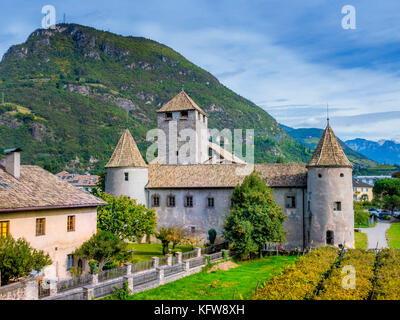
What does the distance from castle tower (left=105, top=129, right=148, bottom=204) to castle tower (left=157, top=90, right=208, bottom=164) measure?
14.1 m

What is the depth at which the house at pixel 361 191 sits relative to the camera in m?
115

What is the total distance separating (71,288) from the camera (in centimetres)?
2064

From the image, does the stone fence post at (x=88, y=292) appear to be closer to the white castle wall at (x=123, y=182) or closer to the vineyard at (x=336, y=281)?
the vineyard at (x=336, y=281)

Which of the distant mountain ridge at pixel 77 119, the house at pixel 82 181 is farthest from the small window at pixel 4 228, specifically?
the distant mountain ridge at pixel 77 119

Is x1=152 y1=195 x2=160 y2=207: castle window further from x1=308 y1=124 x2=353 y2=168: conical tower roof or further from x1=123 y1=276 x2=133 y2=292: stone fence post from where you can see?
x1=123 y1=276 x2=133 y2=292: stone fence post

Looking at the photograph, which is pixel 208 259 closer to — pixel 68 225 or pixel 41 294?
pixel 68 225

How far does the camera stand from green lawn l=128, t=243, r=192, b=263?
32359 mm

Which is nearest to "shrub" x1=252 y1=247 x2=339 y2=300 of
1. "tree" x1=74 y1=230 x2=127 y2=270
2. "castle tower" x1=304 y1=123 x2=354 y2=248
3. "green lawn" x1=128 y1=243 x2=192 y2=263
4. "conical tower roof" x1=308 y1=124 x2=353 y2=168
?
"castle tower" x1=304 y1=123 x2=354 y2=248

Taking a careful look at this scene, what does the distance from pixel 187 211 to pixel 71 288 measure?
19.9 m

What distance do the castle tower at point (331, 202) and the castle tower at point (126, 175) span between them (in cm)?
1861

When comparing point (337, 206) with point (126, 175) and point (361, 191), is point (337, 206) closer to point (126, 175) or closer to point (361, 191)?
point (126, 175)

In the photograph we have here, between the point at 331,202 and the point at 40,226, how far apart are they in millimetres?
25724

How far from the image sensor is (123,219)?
3105 centimetres
